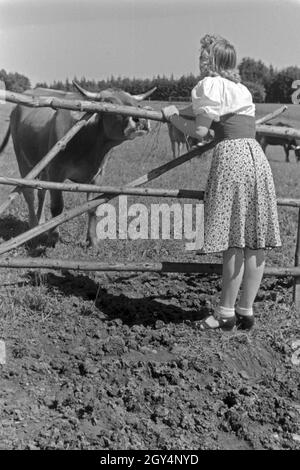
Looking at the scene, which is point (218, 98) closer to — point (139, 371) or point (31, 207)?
point (139, 371)

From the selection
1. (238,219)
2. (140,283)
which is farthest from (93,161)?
(238,219)

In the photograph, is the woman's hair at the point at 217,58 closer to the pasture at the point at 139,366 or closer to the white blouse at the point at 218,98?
the white blouse at the point at 218,98

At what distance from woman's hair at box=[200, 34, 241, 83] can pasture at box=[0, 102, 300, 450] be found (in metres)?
1.59

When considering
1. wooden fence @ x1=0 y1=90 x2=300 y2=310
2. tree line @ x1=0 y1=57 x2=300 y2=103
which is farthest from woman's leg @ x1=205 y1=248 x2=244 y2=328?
tree line @ x1=0 y1=57 x2=300 y2=103

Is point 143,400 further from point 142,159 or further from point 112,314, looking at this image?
point 142,159

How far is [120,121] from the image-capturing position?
19.5ft

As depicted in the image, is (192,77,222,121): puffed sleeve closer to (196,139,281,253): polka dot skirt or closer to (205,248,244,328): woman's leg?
(196,139,281,253): polka dot skirt

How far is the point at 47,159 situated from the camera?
4.44 metres

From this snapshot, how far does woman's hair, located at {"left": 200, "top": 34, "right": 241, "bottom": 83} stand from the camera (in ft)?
12.6

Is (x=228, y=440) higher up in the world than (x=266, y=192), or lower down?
lower down

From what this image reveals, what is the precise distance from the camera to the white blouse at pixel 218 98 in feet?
12.4

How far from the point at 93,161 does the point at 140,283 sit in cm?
171

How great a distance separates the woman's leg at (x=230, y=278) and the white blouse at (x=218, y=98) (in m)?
0.82

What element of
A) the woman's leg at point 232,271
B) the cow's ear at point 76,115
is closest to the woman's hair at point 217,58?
the woman's leg at point 232,271
